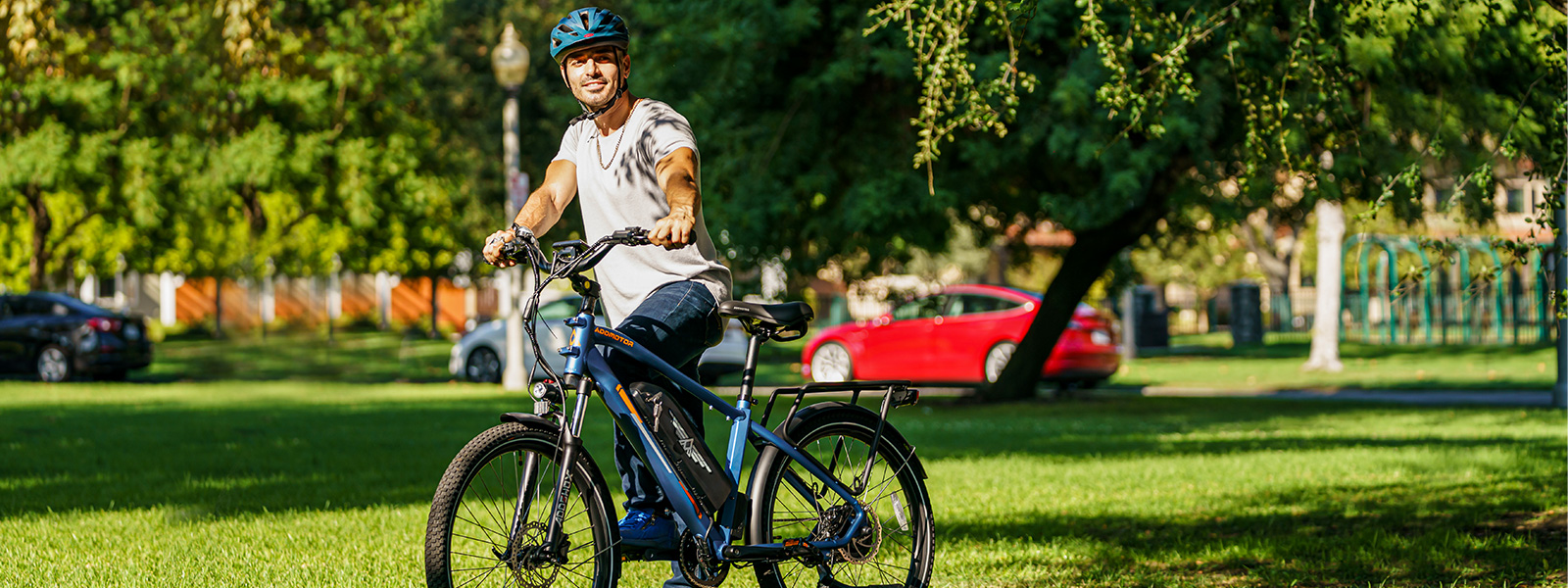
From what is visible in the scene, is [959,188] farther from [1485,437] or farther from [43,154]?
[43,154]

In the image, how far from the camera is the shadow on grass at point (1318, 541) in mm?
5844

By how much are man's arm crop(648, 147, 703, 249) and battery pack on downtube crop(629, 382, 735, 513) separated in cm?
42

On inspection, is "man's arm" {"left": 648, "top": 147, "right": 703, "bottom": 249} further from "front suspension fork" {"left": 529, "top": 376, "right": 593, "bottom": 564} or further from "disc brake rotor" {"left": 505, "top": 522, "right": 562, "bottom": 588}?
"disc brake rotor" {"left": 505, "top": 522, "right": 562, "bottom": 588}

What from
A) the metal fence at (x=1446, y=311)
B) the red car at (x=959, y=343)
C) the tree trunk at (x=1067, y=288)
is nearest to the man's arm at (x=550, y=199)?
the tree trunk at (x=1067, y=288)

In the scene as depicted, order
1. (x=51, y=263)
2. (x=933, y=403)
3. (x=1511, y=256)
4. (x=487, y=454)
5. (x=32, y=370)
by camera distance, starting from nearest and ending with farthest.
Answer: (x=487, y=454) → (x=1511, y=256) → (x=933, y=403) → (x=32, y=370) → (x=51, y=263)

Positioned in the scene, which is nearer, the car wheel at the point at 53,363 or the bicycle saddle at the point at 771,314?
the bicycle saddle at the point at 771,314

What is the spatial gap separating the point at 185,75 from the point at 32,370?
208 inches

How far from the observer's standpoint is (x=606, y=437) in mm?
11828

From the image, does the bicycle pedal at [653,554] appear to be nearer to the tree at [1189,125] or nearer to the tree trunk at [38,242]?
the tree at [1189,125]

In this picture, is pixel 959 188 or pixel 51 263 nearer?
pixel 959 188

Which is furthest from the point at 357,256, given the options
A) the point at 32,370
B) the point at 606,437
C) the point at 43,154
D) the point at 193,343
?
the point at 606,437

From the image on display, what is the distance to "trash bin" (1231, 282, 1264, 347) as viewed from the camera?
34.9m

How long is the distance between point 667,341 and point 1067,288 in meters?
13.2

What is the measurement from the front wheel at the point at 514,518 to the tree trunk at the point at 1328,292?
22576mm
